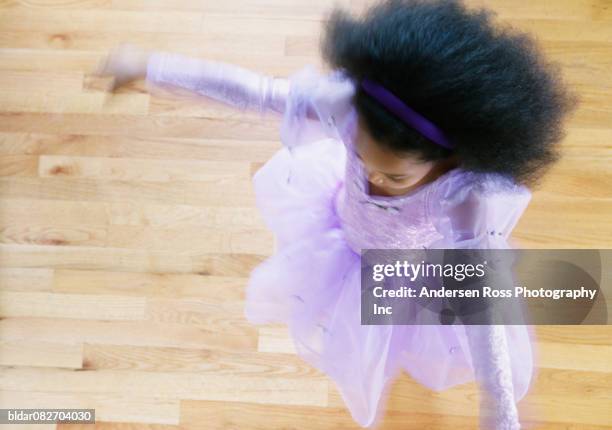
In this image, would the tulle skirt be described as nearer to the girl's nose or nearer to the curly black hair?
the girl's nose

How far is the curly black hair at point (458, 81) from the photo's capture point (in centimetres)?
58

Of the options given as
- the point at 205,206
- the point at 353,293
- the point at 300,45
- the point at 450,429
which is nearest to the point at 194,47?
the point at 300,45

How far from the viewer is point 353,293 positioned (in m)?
0.97

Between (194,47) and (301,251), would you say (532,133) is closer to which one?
(301,251)

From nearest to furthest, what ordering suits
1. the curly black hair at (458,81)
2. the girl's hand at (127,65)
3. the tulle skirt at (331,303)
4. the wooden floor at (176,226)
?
the curly black hair at (458,81), the girl's hand at (127,65), the tulle skirt at (331,303), the wooden floor at (176,226)

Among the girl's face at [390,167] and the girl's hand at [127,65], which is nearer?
the girl's face at [390,167]

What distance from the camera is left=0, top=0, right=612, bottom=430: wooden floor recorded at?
1.15 metres

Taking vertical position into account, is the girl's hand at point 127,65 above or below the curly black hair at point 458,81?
below
